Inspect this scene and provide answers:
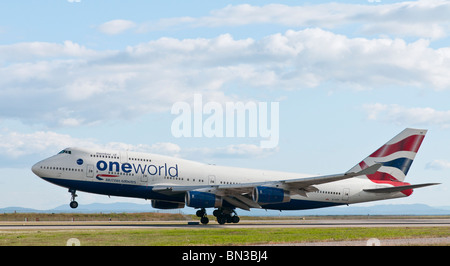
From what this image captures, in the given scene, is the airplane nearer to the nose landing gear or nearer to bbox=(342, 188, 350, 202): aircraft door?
the nose landing gear

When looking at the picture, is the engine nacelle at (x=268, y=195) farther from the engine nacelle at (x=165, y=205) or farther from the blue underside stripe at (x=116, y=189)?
the engine nacelle at (x=165, y=205)

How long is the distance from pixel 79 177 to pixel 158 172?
6636 millimetres

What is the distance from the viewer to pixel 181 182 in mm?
50250

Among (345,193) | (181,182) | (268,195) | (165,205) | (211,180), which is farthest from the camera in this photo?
(345,193)

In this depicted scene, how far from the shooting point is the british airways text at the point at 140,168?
48.0m

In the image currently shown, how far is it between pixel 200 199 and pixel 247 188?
13.8 ft

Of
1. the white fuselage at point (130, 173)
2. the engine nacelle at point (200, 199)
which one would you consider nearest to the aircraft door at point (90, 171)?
the white fuselage at point (130, 173)

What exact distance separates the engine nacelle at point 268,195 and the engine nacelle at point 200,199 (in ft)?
10.8

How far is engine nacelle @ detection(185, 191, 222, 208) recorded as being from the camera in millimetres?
45312

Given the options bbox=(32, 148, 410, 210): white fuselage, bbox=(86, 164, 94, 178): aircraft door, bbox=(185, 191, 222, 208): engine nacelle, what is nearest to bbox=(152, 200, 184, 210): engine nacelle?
bbox=(32, 148, 410, 210): white fuselage

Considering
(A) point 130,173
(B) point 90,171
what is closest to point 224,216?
(A) point 130,173

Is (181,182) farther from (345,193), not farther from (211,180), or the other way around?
(345,193)
